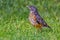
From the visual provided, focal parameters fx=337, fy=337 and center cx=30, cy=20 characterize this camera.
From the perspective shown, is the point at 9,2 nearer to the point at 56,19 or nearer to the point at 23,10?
the point at 23,10

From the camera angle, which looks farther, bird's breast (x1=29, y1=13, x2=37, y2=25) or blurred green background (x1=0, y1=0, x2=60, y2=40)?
bird's breast (x1=29, y1=13, x2=37, y2=25)

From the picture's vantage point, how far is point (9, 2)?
476 inches

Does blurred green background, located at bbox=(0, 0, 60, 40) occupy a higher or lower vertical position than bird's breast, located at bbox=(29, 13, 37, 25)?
lower

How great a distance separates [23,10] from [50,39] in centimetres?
288

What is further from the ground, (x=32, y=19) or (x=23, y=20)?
(x=32, y=19)

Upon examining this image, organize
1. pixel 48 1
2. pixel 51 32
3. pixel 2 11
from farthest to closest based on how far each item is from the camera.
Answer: pixel 48 1 → pixel 2 11 → pixel 51 32

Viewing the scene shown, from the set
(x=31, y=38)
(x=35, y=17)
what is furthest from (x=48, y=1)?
(x=31, y=38)

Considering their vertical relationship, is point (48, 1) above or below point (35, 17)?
below

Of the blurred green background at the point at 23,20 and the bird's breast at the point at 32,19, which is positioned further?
the bird's breast at the point at 32,19

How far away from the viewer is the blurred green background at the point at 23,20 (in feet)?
31.2

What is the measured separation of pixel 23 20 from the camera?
35.8 ft

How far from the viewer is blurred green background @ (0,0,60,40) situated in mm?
9508

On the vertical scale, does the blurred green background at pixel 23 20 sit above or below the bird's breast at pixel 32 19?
below

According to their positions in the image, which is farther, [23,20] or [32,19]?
[23,20]
